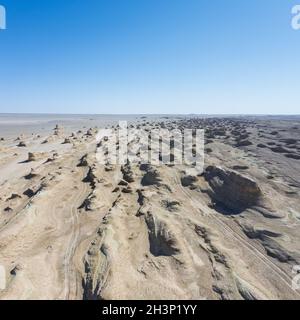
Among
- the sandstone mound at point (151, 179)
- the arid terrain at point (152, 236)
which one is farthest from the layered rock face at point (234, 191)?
the sandstone mound at point (151, 179)

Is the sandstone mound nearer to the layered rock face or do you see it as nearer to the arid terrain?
the arid terrain

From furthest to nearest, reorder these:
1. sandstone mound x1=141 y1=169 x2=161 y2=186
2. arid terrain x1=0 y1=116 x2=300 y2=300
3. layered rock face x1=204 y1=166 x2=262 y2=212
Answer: sandstone mound x1=141 y1=169 x2=161 y2=186
layered rock face x1=204 y1=166 x2=262 y2=212
arid terrain x1=0 y1=116 x2=300 y2=300

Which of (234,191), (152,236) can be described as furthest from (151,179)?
(152,236)

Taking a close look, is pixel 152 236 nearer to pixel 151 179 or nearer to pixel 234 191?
pixel 234 191

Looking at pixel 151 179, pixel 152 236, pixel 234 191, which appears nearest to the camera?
pixel 152 236

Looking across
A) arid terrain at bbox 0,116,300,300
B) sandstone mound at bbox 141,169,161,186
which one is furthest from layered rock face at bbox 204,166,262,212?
sandstone mound at bbox 141,169,161,186

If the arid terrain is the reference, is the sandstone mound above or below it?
above

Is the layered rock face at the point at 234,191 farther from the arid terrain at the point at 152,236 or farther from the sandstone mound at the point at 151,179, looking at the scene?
the sandstone mound at the point at 151,179
